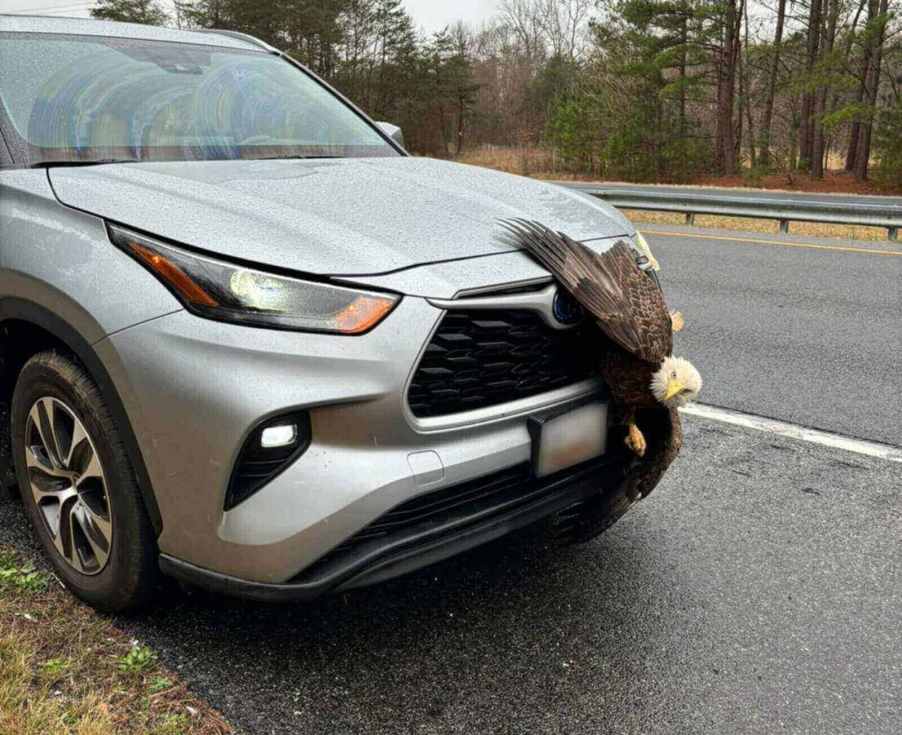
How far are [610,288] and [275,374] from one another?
0.93 m

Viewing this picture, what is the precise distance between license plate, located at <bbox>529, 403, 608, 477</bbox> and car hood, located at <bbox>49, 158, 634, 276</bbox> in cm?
Result: 49

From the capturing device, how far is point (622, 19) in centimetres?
3234

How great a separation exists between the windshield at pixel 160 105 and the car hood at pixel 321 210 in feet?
0.86

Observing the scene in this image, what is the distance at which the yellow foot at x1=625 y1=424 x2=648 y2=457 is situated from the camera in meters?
2.42

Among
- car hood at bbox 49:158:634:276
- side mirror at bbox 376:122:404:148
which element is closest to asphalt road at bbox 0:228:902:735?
car hood at bbox 49:158:634:276

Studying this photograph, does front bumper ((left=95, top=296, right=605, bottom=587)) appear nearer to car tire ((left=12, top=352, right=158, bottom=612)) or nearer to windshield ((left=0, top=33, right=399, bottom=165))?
car tire ((left=12, top=352, right=158, bottom=612))

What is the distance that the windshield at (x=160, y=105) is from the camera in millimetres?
2785

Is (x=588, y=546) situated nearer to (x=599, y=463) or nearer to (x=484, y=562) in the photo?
(x=484, y=562)

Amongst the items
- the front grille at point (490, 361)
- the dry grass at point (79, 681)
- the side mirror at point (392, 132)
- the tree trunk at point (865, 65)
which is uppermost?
the tree trunk at point (865, 65)

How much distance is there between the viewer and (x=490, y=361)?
216cm

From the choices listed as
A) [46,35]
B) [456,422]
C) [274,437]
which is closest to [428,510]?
[456,422]

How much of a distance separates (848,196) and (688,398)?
27375 millimetres

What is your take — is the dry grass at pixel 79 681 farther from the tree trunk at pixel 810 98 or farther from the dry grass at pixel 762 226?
the tree trunk at pixel 810 98

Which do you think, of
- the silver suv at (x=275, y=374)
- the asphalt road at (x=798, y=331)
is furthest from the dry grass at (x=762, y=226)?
the silver suv at (x=275, y=374)
